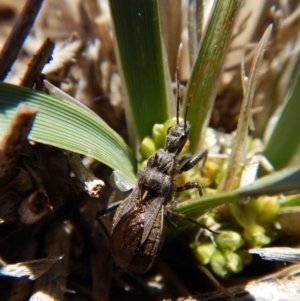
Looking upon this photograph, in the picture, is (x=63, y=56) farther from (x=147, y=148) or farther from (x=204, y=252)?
(x=204, y=252)

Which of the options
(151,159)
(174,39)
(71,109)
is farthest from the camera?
(174,39)

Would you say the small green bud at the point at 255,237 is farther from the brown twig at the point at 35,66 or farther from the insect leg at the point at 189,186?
the brown twig at the point at 35,66

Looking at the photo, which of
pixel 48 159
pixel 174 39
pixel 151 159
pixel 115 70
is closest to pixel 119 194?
pixel 151 159

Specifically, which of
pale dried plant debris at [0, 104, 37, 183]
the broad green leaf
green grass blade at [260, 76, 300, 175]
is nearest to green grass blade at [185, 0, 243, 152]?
green grass blade at [260, 76, 300, 175]

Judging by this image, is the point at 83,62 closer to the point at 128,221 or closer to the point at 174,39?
the point at 174,39

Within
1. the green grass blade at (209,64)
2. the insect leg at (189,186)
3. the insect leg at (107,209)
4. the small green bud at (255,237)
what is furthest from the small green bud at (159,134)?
the small green bud at (255,237)

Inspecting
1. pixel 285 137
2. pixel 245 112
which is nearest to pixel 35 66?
pixel 245 112

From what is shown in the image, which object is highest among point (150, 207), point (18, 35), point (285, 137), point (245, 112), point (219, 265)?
point (18, 35)
